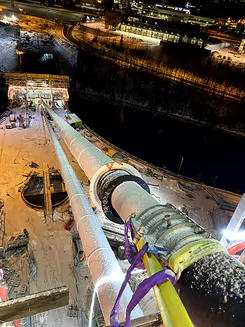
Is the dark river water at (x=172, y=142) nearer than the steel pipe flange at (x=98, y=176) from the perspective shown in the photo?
No

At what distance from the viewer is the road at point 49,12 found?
7131cm

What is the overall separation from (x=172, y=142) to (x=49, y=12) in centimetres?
6607

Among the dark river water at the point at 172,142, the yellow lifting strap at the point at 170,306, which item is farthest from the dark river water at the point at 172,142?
the yellow lifting strap at the point at 170,306

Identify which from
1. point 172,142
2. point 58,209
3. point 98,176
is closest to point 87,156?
point 98,176

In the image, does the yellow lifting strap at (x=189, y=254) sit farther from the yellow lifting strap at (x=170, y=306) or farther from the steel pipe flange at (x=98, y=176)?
the steel pipe flange at (x=98, y=176)

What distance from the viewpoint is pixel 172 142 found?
38.5 m

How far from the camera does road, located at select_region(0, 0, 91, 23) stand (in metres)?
71.3

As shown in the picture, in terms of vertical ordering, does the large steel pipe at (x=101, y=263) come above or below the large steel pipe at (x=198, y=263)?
below

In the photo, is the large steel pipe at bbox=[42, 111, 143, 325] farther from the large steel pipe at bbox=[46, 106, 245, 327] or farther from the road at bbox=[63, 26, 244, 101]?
the road at bbox=[63, 26, 244, 101]

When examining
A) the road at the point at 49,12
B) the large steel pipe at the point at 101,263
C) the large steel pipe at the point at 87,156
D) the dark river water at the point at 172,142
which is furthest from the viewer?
the road at the point at 49,12

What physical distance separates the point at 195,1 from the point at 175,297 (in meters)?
131

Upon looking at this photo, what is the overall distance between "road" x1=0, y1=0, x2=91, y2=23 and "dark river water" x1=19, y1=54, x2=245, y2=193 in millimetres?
40551

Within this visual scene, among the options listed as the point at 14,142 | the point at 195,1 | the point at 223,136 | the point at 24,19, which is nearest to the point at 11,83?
the point at 14,142

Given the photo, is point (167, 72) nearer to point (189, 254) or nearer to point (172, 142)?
point (172, 142)
